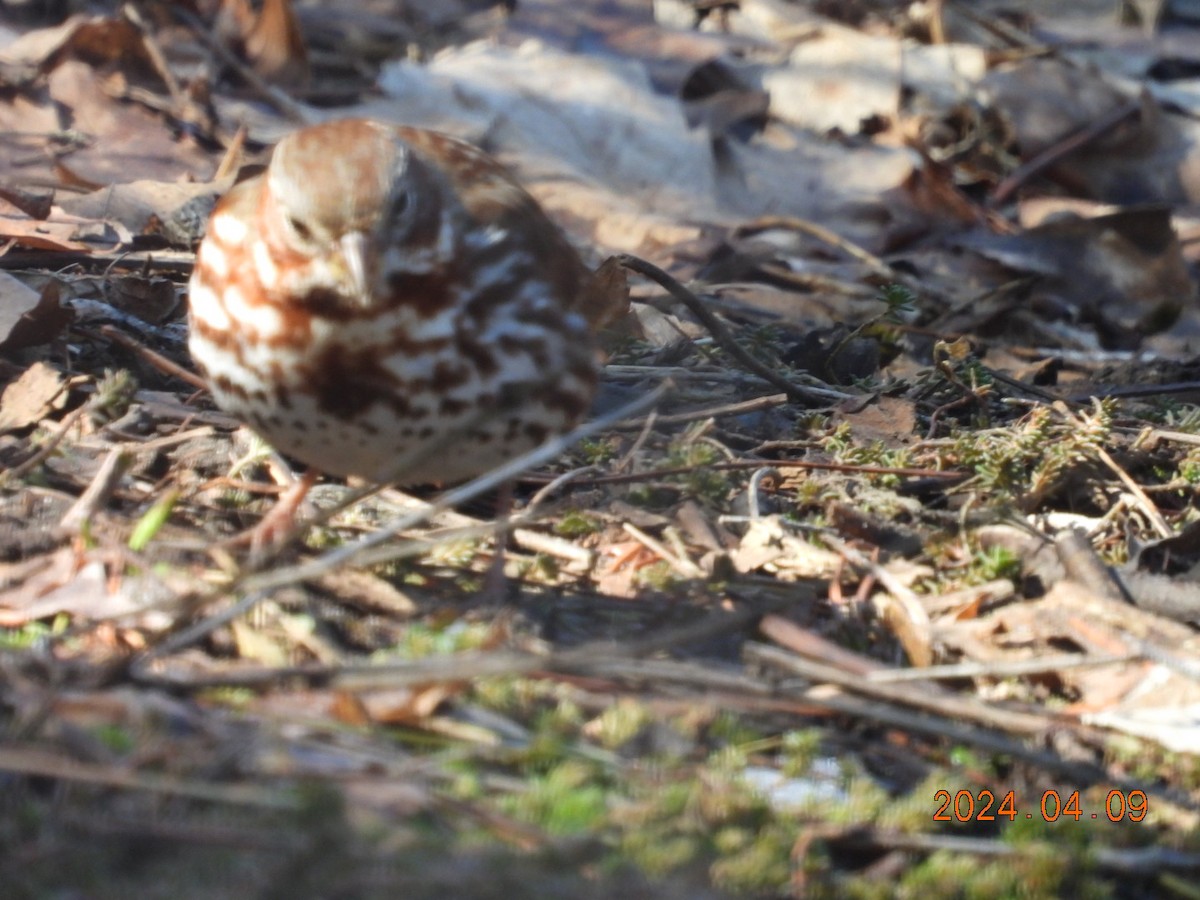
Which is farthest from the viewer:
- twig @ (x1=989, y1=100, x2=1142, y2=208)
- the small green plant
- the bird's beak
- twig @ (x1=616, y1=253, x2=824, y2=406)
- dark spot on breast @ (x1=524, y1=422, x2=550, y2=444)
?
twig @ (x1=989, y1=100, x2=1142, y2=208)

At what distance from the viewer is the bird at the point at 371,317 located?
316 cm

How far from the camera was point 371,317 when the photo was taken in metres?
3.20

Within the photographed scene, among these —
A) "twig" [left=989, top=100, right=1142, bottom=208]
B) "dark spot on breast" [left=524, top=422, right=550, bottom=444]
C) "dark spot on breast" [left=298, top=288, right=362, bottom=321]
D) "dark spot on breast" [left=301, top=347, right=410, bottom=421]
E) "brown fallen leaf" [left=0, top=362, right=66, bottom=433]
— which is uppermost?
"dark spot on breast" [left=298, top=288, right=362, bottom=321]

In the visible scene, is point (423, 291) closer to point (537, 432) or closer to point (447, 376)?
point (447, 376)

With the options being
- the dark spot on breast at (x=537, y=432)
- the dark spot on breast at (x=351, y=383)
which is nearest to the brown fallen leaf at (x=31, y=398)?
the dark spot on breast at (x=351, y=383)

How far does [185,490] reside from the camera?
371 cm

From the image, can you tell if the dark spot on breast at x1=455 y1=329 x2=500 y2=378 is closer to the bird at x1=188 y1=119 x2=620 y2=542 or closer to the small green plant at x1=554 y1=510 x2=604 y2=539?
the bird at x1=188 y1=119 x2=620 y2=542

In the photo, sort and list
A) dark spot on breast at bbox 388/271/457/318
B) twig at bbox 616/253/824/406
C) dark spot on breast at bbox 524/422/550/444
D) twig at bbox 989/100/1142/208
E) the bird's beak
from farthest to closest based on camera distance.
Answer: twig at bbox 989/100/1142/208 → twig at bbox 616/253/824/406 → dark spot on breast at bbox 524/422/550/444 → dark spot on breast at bbox 388/271/457/318 → the bird's beak

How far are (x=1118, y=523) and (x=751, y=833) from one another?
5.93 feet

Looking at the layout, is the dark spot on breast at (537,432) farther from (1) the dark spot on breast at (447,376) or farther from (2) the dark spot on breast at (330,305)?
(2) the dark spot on breast at (330,305)

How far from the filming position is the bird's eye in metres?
3.15

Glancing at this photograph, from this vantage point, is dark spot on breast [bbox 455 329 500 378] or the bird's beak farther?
dark spot on breast [bbox 455 329 500 378]

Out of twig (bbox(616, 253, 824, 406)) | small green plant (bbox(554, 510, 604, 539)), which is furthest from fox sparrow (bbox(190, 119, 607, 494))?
twig (bbox(616, 253, 824, 406))

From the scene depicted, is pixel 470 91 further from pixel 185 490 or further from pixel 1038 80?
pixel 185 490
